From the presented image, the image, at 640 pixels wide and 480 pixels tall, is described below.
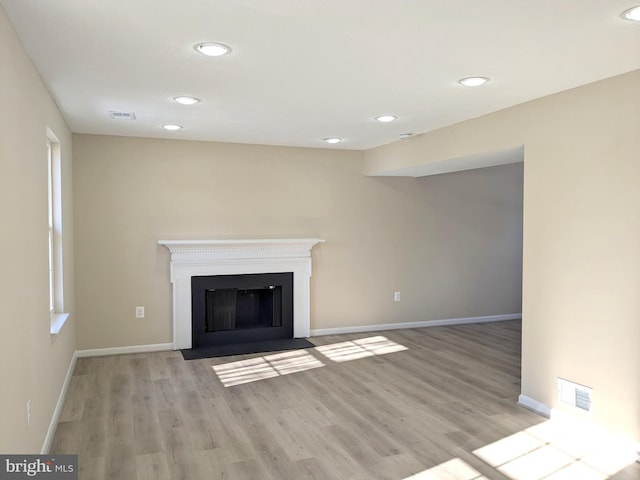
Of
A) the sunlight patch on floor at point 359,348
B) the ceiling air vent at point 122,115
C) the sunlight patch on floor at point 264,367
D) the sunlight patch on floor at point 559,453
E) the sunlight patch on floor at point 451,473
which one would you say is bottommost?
the sunlight patch on floor at point 451,473

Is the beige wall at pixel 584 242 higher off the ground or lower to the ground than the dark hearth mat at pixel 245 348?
higher

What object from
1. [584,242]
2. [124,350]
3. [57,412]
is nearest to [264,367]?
[124,350]

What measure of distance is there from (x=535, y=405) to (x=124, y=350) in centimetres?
387

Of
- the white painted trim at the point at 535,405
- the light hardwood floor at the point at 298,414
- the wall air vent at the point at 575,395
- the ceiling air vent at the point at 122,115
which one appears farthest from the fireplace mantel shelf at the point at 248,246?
the wall air vent at the point at 575,395

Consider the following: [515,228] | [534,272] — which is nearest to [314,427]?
[534,272]

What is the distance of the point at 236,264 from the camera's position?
222 inches

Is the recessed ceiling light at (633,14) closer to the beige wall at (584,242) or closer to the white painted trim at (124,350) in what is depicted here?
the beige wall at (584,242)

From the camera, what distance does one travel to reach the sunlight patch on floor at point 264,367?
4.51 metres

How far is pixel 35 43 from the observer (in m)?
2.51

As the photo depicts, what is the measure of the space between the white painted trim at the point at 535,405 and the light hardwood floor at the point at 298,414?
2.5 inches

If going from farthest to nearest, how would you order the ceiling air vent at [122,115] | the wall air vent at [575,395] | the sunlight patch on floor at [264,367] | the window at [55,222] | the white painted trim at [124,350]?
the white painted trim at [124,350]
the sunlight patch on floor at [264,367]
the ceiling air vent at [122,115]
the window at [55,222]
the wall air vent at [575,395]

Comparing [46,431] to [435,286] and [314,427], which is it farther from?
[435,286]

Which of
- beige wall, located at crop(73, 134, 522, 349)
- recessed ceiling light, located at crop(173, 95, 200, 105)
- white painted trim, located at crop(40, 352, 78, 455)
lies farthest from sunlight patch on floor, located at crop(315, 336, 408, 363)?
recessed ceiling light, located at crop(173, 95, 200, 105)

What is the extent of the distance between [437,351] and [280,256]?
6.47 ft
